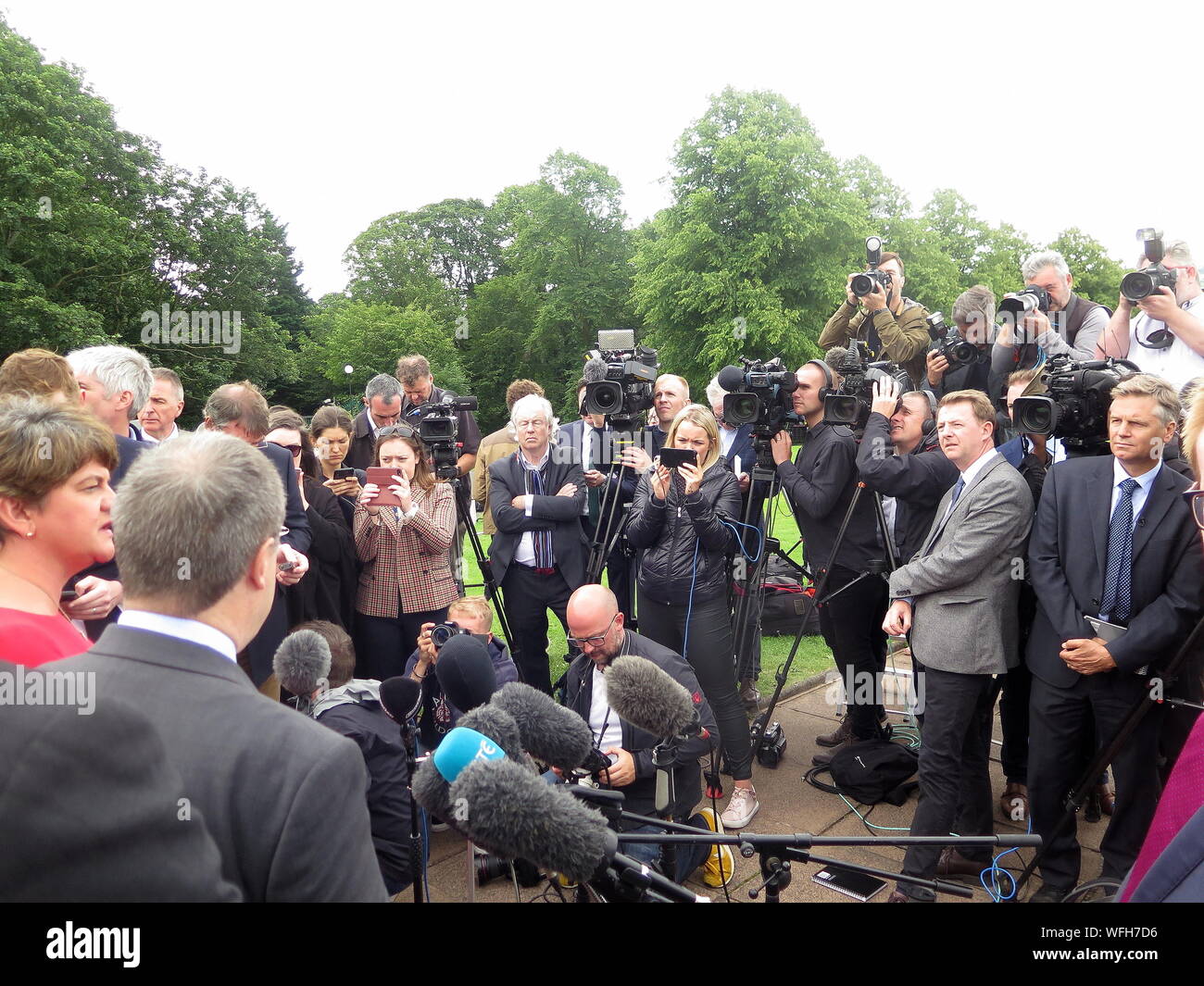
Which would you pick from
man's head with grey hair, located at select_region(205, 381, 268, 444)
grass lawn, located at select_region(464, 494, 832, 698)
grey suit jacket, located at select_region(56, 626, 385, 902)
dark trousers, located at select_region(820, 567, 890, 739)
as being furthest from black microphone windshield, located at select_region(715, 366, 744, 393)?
grey suit jacket, located at select_region(56, 626, 385, 902)

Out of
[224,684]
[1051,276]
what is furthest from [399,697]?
[1051,276]

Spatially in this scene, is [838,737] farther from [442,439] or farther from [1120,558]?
[442,439]

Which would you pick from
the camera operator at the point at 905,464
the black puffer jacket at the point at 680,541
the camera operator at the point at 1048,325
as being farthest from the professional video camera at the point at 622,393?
the camera operator at the point at 1048,325

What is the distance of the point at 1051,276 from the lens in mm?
5277

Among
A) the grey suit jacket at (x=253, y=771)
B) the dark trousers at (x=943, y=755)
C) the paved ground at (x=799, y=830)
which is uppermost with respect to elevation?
the grey suit jacket at (x=253, y=771)

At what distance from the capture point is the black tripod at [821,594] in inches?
178

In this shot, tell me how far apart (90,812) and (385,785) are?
7.99ft

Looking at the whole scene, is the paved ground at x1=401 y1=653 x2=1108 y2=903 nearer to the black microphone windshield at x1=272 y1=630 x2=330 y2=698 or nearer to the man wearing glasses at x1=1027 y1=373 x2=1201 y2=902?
the man wearing glasses at x1=1027 y1=373 x2=1201 y2=902

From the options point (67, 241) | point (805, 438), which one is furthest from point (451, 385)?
point (805, 438)

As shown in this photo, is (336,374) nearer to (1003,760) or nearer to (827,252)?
(827,252)

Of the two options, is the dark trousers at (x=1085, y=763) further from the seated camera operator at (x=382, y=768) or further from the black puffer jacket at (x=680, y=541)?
the seated camera operator at (x=382, y=768)

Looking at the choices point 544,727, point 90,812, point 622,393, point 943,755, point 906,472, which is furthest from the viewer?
point 622,393

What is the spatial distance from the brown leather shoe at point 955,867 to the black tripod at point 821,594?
119cm
